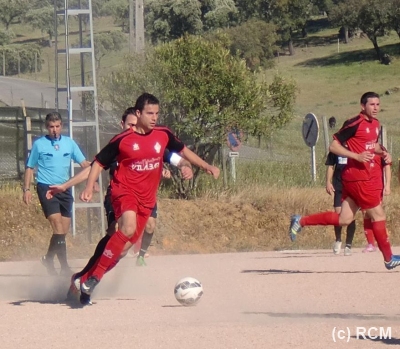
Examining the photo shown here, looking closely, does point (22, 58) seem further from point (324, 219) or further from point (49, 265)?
point (324, 219)

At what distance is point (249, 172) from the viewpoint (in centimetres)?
2056

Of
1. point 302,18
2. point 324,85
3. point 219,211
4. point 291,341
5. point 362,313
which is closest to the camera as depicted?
point 291,341

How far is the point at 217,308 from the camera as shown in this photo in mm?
8461

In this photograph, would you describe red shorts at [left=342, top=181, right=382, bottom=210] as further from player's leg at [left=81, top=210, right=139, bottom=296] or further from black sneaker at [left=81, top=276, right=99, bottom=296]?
black sneaker at [left=81, top=276, right=99, bottom=296]

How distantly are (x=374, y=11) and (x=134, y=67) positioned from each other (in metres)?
51.8

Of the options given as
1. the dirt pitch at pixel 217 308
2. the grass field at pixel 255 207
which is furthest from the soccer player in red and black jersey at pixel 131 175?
the grass field at pixel 255 207

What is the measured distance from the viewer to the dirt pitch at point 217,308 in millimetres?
6871

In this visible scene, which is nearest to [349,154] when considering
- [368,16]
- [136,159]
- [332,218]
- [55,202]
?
[332,218]

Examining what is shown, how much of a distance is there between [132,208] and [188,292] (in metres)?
0.96

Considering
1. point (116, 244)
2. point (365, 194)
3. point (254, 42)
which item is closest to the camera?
point (116, 244)

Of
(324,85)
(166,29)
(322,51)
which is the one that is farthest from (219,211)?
(322,51)

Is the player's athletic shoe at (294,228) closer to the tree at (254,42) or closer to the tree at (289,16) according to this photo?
the tree at (254,42)

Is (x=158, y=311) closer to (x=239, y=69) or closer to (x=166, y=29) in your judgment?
(x=239, y=69)

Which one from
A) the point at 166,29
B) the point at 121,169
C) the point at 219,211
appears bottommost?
the point at 219,211
